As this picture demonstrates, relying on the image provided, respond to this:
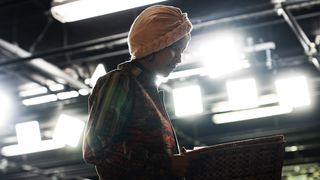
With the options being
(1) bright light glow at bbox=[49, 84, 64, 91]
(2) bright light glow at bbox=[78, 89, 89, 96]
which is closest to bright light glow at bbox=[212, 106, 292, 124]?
(2) bright light glow at bbox=[78, 89, 89, 96]

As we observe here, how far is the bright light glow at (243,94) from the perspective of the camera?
6.29 meters

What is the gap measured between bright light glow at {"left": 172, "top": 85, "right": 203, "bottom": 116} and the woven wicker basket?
18.4ft

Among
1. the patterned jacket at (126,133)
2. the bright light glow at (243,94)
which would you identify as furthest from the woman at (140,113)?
the bright light glow at (243,94)

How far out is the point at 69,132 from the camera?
7379mm

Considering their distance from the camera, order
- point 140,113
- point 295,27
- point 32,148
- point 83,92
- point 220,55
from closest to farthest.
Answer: point 140,113, point 295,27, point 220,55, point 83,92, point 32,148

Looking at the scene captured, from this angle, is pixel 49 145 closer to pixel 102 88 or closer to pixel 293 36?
pixel 293 36

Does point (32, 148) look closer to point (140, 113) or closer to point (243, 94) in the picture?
point (243, 94)

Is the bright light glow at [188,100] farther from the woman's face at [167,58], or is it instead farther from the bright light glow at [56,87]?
the woman's face at [167,58]

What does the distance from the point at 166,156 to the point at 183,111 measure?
5.69m

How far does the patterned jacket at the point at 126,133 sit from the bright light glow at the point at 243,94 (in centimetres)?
518

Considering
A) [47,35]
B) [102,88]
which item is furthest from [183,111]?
[102,88]

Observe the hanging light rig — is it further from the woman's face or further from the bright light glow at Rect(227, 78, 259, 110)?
the woman's face

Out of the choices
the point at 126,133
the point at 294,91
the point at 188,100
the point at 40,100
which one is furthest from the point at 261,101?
the point at 126,133

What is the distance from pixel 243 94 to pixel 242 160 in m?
5.36
